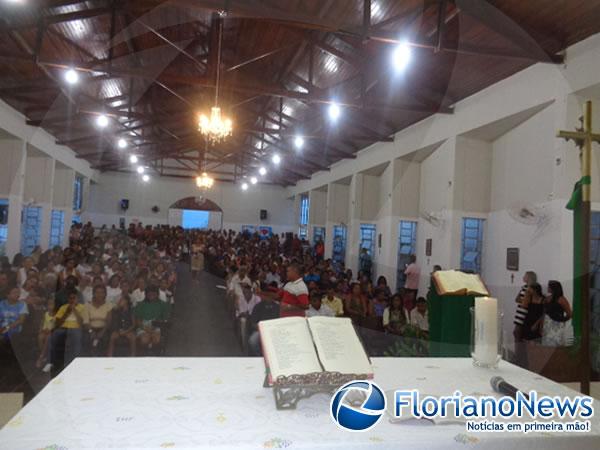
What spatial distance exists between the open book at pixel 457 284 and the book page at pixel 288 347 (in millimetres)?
860

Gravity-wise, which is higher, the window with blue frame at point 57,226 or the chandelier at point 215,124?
the chandelier at point 215,124

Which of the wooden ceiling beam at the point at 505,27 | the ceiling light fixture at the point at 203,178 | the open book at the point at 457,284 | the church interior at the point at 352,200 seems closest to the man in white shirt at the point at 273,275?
the church interior at the point at 352,200

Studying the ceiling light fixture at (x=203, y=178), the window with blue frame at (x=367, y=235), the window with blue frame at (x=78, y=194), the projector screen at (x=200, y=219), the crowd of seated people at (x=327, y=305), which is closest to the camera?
the crowd of seated people at (x=327, y=305)

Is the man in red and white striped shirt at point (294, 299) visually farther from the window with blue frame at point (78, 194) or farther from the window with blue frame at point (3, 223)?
the window with blue frame at point (78, 194)

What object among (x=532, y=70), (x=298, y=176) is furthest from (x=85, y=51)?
(x=298, y=176)

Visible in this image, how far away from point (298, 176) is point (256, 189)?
336 centimetres

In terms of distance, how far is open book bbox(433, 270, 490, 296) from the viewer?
209 cm

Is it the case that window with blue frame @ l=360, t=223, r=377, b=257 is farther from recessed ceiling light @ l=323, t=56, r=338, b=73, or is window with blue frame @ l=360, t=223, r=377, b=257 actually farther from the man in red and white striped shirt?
the man in red and white striped shirt

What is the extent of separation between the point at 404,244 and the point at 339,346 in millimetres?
8720

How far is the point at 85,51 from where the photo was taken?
7.54 metres

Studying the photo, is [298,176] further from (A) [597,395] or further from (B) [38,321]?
(A) [597,395]

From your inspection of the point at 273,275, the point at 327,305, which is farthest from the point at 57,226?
the point at 327,305

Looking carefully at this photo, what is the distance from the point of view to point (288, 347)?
145 cm

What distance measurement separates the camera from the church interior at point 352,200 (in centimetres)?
187
